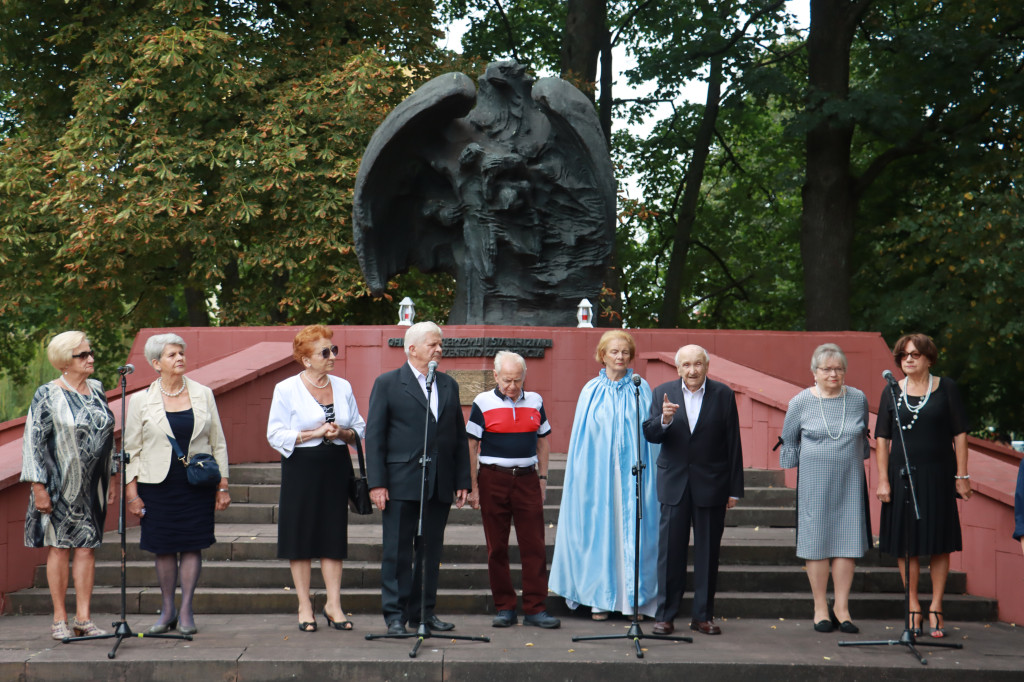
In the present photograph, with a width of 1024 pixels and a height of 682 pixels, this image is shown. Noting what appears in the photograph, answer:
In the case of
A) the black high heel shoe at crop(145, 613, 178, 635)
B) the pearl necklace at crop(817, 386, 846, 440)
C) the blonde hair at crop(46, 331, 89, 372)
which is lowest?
the black high heel shoe at crop(145, 613, 178, 635)

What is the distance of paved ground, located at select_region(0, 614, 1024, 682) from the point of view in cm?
557

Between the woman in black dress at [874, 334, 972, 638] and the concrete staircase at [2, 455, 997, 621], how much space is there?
0.67 metres

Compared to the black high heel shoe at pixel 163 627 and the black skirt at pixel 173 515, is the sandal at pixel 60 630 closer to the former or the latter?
the black high heel shoe at pixel 163 627

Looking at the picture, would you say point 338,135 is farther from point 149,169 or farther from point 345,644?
point 345,644

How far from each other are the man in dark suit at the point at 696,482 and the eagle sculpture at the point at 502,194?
5.29m

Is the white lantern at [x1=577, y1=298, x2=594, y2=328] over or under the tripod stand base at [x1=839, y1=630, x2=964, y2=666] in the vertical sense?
over

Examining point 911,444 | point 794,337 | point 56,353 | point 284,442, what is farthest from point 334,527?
point 794,337

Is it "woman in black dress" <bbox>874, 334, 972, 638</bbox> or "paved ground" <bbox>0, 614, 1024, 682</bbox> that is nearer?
"paved ground" <bbox>0, 614, 1024, 682</bbox>

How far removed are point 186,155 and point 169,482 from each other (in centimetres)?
1096

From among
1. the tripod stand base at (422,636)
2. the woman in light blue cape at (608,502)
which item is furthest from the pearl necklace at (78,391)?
the woman in light blue cape at (608,502)

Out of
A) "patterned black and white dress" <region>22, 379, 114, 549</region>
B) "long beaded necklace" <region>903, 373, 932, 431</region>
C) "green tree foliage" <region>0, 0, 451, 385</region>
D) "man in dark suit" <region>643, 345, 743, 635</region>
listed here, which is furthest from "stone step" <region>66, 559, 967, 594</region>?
"green tree foliage" <region>0, 0, 451, 385</region>

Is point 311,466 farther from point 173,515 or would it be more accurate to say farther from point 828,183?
point 828,183

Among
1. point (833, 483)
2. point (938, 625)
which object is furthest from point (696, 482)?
point (938, 625)

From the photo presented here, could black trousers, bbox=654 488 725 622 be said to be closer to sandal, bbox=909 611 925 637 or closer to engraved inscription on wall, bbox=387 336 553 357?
sandal, bbox=909 611 925 637
